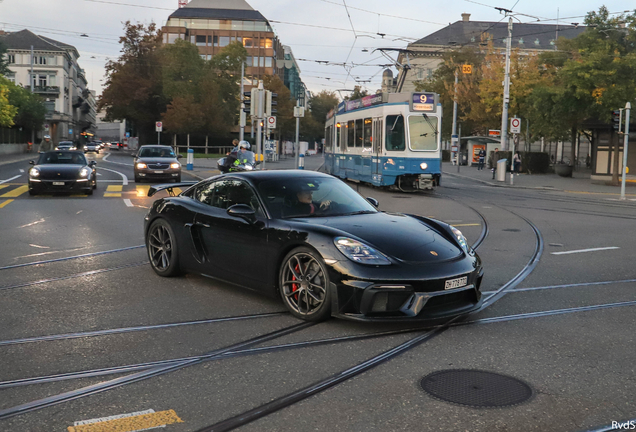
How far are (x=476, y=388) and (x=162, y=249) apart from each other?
4661 millimetres

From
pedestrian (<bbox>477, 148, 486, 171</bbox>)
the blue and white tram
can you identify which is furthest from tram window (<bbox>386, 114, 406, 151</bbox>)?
pedestrian (<bbox>477, 148, 486, 171</bbox>)

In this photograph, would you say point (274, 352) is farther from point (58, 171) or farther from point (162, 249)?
point (58, 171)

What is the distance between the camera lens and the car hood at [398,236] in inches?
233

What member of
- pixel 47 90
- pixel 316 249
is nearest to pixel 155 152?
pixel 316 249

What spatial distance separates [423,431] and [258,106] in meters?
25.8

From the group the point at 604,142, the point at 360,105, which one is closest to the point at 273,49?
the point at 604,142

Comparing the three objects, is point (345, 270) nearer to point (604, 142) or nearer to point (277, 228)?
point (277, 228)

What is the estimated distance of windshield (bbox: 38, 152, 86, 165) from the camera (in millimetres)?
20578

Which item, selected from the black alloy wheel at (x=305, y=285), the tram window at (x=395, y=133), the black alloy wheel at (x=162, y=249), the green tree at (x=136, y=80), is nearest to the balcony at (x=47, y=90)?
the green tree at (x=136, y=80)

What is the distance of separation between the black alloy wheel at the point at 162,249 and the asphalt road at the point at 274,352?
15 cm

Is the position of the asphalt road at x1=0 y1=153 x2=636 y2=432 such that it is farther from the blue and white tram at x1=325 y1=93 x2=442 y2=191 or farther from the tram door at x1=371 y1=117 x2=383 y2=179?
the tram door at x1=371 y1=117 x2=383 y2=179

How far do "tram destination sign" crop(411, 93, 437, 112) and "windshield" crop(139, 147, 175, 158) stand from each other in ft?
33.8

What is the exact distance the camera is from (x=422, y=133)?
74.7 ft

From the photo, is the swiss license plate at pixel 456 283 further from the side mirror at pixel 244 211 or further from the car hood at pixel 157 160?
the car hood at pixel 157 160
